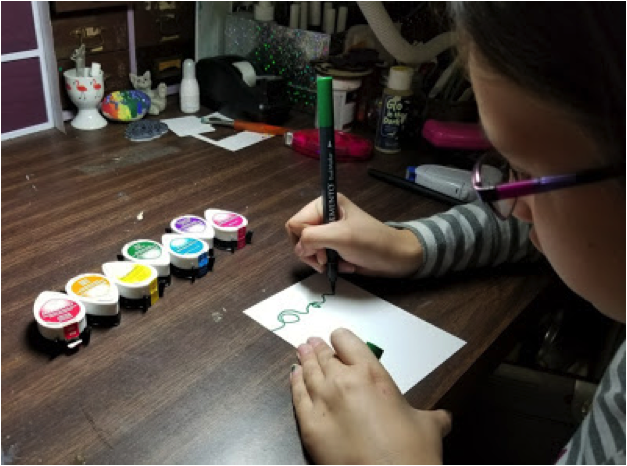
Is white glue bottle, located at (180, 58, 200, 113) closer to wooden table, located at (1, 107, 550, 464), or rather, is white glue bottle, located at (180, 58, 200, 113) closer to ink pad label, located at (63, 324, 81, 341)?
wooden table, located at (1, 107, 550, 464)

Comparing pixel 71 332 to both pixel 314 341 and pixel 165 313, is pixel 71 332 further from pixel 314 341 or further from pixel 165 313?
pixel 314 341

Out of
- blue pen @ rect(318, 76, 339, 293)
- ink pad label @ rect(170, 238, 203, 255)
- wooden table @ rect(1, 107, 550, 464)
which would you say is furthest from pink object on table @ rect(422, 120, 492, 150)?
ink pad label @ rect(170, 238, 203, 255)

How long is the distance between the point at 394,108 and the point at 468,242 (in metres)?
0.34

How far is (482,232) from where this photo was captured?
0.64 m

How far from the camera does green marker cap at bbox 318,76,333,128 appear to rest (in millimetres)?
572

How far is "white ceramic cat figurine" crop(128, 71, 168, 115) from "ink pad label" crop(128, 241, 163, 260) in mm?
424

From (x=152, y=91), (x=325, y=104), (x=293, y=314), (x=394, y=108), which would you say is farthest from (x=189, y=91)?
(x=293, y=314)

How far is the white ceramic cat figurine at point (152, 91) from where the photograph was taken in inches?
35.9

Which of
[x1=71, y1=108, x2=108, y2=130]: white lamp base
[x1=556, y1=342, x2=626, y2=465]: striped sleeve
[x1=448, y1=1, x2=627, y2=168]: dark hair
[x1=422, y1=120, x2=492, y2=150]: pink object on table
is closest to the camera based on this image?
[x1=448, y1=1, x2=627, y2=168]: dark hair

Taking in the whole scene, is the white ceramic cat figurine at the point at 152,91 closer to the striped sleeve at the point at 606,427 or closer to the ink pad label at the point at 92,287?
the ink pad label at the point at 92,287

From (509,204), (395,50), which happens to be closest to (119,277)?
(509,204)

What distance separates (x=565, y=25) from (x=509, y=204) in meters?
0.15

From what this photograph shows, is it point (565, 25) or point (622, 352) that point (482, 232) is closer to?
point (622, 352)

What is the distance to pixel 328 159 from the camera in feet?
1.93
